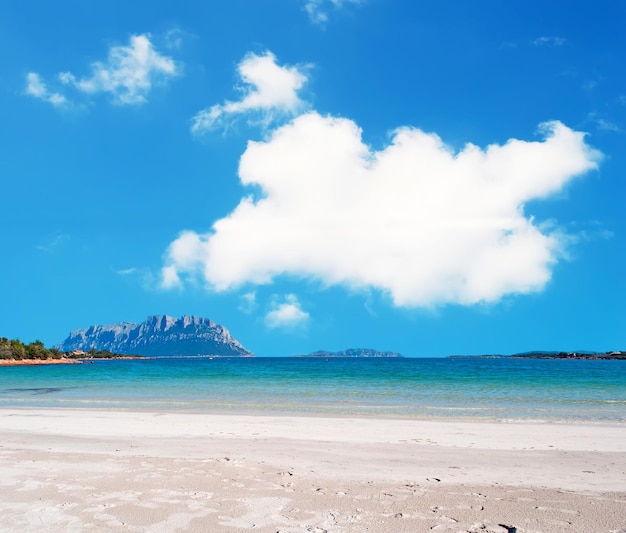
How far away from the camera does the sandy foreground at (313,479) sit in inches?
281

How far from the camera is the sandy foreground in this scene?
7148 mm

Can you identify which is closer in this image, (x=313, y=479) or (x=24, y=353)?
(x=313, y=479)

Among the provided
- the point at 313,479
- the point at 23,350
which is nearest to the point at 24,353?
the point at 23,350

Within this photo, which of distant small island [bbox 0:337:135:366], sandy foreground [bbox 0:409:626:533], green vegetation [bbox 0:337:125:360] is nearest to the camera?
sandy foreground [bbox 0:409:626:533]

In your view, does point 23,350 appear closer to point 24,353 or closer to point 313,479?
point 24,353

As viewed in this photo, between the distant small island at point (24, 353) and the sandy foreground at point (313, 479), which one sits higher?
the sandy foreground at point (313, 479)

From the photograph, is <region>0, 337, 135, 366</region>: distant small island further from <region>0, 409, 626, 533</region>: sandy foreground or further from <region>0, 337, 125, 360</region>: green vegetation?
<region>0, 409, 626, 533</region>: sandy foreground

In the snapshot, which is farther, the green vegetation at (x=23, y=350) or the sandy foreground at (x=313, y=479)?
the green vegetation at (x=23, y=350)

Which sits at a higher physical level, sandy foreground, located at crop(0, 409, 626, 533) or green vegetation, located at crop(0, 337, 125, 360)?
sandy foreground, located at crop(0, 409, 626, 533)

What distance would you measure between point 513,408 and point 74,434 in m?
20.7

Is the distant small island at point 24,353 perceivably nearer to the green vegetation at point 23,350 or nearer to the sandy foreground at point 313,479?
the green vegetation at point 23,350

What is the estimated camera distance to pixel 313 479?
9781 mm

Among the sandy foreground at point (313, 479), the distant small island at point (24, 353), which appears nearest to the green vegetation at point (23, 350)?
the distant small island at point (24, 353)

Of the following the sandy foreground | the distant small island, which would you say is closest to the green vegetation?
the distant small island
